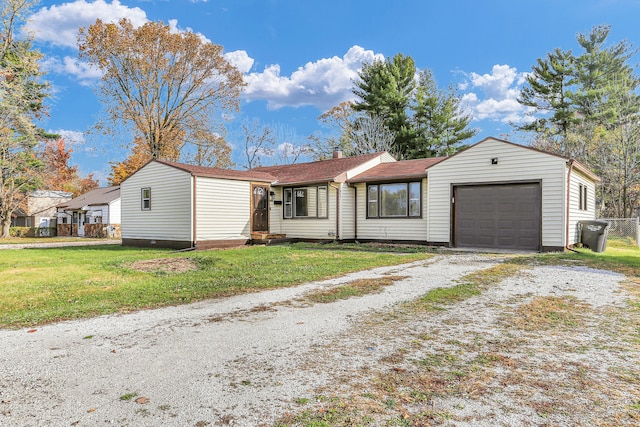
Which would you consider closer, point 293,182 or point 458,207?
point 458,207

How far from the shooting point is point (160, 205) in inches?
591

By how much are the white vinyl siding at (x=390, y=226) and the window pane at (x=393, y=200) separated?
0.29m

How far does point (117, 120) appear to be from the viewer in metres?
26.3

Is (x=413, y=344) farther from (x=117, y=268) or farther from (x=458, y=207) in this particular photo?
(x=458, y=207)

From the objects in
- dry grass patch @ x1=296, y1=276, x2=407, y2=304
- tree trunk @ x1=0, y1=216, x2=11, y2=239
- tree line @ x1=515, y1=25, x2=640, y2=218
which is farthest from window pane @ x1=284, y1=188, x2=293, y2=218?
tree trunk @ x1=0, y1=216, x2=11, y2=239

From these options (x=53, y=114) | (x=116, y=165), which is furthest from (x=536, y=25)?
(x=116, y=165)

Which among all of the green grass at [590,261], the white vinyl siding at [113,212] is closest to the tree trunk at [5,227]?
the white vinyl siding at [113,212]

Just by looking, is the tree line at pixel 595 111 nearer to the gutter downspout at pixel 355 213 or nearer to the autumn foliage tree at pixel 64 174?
the gutter downspout at pixel 355 213

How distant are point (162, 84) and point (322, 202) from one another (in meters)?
18.1

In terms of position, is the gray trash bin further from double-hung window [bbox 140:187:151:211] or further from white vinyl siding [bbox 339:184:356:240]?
double-hung window [bbox 140:187:151:211]

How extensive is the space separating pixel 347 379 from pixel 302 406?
0.52 m

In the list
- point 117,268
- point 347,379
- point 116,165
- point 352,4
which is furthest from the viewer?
point 116,165

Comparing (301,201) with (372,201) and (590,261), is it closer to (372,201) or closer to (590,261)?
(372,201)

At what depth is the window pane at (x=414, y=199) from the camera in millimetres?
14117
